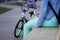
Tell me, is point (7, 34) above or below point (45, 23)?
below

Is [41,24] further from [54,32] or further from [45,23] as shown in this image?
[54,32]

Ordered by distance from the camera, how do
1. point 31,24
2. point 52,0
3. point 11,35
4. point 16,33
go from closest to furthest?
1. point 52,0
2. point 31,24
3. point 16,33
4. point 11,35

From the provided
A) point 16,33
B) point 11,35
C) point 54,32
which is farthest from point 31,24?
point 11,35

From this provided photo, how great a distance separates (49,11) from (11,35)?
18.9 ft

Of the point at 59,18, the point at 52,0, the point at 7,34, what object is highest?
the point at 52,0

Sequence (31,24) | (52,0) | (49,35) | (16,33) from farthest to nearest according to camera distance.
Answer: (16,33)
(31,24)
(52,0)
(49,35)

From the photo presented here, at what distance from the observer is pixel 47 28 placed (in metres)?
3.62

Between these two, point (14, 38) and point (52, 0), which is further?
point (14, 38)

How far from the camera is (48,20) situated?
3623 mm

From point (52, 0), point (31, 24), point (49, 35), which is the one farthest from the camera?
point (31, 24)

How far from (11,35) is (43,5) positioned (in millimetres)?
5775

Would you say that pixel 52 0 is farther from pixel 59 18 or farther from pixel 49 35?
pixel 49 35

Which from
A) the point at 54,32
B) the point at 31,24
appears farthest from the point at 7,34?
the point at 54,32

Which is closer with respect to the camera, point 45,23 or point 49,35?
point 49,35
